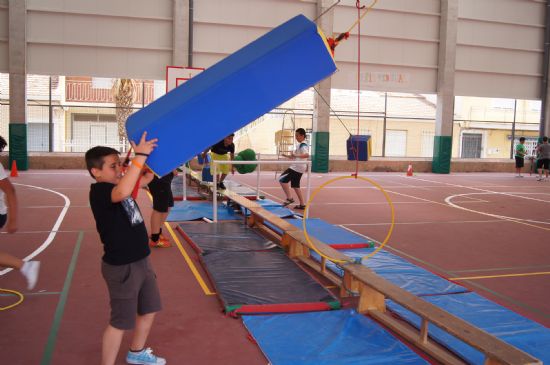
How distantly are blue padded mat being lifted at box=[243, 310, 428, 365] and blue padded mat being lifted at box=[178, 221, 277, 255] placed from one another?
91.6 inches

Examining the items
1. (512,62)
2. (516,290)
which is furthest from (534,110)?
(516,290)

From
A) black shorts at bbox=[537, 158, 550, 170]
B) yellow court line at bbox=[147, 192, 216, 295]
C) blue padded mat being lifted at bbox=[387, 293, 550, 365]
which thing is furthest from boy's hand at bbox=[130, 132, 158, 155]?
black shorts at bbox=[537, 158, 550, 170]

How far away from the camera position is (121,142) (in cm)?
2462

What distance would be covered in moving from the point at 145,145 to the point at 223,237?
13.8 feet

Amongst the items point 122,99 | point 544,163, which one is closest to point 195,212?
point 544,163

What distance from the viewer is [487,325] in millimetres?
4625

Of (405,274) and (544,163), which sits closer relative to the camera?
(405,274)

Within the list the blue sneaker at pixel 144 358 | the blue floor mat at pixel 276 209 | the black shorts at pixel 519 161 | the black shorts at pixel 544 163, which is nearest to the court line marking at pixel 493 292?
the blue floor mat at pixel 276 209

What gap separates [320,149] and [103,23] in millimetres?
9677

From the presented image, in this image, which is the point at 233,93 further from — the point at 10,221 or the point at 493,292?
the point at 493,292

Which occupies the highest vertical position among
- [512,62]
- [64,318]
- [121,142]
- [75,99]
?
[512,62]

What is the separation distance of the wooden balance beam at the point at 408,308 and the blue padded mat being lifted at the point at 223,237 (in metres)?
0.67

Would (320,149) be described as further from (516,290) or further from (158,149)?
(158,149)

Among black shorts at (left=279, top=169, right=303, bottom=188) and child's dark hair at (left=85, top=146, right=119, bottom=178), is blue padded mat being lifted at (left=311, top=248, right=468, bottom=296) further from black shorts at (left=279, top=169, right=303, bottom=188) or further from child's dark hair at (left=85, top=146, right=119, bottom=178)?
black shorts at (left=279, top=169, right=303, bottom=188)
